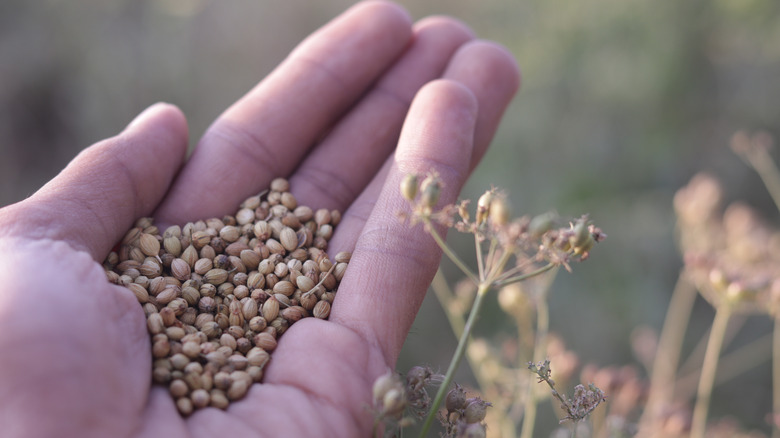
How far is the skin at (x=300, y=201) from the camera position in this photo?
148 cm

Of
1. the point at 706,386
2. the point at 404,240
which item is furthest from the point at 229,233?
the point at 706,386

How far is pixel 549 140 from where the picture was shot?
4582 millimetres

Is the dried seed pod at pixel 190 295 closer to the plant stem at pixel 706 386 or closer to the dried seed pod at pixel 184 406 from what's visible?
the dried seed pod at pixel 184 406

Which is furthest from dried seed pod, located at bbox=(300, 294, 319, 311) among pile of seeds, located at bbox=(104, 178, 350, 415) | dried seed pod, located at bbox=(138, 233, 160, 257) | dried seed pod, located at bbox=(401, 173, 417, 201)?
dried seed pod, located at bbox=(401, 173, 417, 201)

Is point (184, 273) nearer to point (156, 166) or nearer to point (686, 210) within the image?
point (156, 166)

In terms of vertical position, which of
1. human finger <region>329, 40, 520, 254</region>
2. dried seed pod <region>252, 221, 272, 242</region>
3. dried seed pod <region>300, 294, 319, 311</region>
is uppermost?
human finger <region>329, 40, 520, 254</region>

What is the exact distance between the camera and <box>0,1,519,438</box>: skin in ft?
4.86

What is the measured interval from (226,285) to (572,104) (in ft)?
10.8

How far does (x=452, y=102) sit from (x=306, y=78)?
81 cm

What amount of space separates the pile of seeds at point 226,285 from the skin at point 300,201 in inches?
2.4

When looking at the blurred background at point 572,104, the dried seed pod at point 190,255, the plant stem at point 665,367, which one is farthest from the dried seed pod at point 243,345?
the blurred background at point 572,104

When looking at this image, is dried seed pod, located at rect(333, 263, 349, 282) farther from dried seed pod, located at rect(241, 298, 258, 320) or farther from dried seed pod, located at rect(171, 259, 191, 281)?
dried seed pod, located at rect(171, 259, 191, 281)

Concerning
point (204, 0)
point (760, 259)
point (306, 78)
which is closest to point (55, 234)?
point (306, 78)

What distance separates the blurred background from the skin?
5.18 feet
